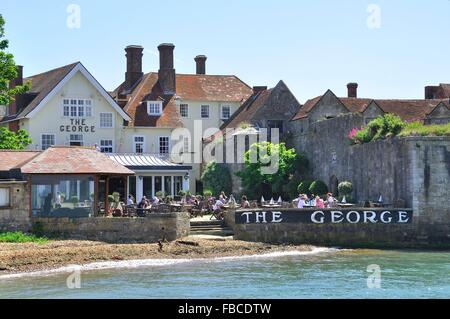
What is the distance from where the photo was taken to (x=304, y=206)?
37.7 m

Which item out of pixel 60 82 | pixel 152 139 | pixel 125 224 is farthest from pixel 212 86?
pixel 125 224

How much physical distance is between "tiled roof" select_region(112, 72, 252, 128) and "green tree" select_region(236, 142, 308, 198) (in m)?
5.96

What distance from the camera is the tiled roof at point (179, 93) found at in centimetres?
5156

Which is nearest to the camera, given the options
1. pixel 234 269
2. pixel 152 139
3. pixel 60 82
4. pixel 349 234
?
pixel 234 269

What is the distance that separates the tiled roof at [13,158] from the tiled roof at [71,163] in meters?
0.78

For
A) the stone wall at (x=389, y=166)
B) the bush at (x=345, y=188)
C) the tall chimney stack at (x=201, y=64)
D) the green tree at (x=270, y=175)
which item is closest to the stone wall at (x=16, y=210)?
the bush at (x=345, y=188)

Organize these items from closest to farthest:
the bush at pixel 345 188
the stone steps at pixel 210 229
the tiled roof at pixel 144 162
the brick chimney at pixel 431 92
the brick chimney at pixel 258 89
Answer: the stone steps at pixel 210 229
the bush at pixel 345 188
the tiled roof at pixel 144 162
the brick chimney at pixel 258 89
the brick chimney at pixel 431 92

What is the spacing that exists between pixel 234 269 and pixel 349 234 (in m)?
9.25

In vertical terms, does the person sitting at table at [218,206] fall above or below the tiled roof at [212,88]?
below

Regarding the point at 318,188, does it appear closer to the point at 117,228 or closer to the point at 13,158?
the point at 117,228

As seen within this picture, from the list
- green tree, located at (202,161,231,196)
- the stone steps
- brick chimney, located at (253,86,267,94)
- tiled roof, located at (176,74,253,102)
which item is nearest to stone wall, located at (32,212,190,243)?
the stone steps

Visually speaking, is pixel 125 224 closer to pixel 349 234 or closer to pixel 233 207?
pixel 233 207

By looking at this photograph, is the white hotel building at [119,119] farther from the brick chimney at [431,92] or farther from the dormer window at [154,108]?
the brick chimney at [431,92]

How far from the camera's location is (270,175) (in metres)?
48.3
